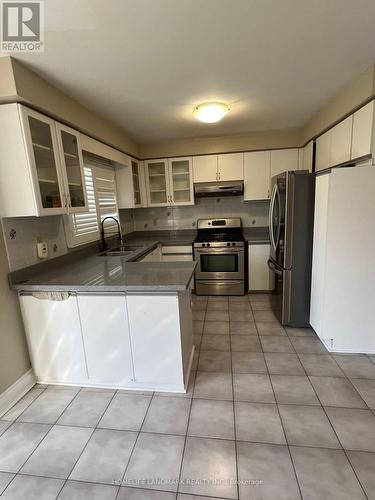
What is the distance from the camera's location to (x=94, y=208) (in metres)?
3.12

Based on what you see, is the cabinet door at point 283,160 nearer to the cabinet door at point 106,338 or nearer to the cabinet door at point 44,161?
the cabinet door at point 44,161

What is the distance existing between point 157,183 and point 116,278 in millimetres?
2543

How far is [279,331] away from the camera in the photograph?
2.78 m

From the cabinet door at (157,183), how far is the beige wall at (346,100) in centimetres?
215

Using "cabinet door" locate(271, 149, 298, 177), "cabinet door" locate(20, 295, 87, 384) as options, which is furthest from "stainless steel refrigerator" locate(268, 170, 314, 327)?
"cabinet door" locate(20, 295, 87, 384)

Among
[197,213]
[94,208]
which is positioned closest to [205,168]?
[197,213]

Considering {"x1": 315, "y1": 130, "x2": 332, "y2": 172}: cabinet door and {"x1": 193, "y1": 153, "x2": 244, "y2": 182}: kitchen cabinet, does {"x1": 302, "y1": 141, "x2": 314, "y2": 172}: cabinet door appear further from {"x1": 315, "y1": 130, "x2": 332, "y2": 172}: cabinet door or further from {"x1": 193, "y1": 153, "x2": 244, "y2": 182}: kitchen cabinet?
{"x1": 193, "y1": 153, "x2": 244, "y2": 182}: kitchen cabinet

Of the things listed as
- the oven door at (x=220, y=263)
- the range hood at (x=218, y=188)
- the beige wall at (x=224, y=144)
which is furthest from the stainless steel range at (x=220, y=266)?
the beige wall at (x=224, y=144)

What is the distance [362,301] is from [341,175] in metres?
1.10

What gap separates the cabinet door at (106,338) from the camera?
187 cm

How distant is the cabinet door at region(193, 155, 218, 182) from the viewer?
3893mm

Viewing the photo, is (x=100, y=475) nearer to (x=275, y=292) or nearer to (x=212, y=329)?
(x=212, y=329)

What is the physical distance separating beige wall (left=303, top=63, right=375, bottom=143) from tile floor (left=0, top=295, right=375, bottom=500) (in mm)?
2215

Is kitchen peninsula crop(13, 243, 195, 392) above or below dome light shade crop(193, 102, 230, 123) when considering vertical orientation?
below
